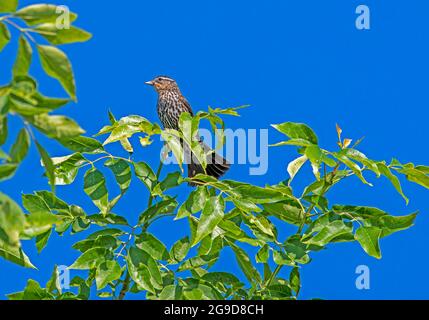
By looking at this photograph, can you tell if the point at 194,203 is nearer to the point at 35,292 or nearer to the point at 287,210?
the point at 287,210

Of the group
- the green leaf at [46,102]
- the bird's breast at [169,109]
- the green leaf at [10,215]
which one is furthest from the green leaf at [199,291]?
the bird's breast at [169,109]

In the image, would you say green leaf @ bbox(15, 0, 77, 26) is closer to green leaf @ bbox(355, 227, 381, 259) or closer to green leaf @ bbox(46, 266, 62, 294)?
green leaf @ bbox(46, 266, 62, 294)

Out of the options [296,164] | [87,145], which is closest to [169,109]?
[87,145]

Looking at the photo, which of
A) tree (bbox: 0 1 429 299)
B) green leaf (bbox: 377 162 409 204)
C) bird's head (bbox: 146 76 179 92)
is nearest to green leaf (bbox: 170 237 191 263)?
tree (bbox: 0 1 429 299)

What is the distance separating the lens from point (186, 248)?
10.1ft

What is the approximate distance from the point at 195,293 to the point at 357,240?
69cm

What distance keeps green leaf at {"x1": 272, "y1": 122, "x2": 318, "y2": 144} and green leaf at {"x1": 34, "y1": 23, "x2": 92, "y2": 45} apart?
1209 millimetres

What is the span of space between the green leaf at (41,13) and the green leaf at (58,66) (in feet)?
0.24

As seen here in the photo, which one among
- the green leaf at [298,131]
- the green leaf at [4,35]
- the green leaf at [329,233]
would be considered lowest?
the green leaf at [329,233]

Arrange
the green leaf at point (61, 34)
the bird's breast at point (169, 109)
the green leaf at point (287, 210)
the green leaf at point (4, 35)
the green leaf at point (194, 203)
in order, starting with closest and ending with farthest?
the green leaf at point (61, 34) → the green leaf at point (4, 35) → the green leaf at point (194, 203) → the green leaf at point (287, 210) → the bird's breast at point (169, 109)

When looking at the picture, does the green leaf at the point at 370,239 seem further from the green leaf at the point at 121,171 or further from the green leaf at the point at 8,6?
the green leaf at the point at 8,6

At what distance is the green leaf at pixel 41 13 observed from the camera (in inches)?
79.5

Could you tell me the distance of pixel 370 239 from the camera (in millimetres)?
2941
